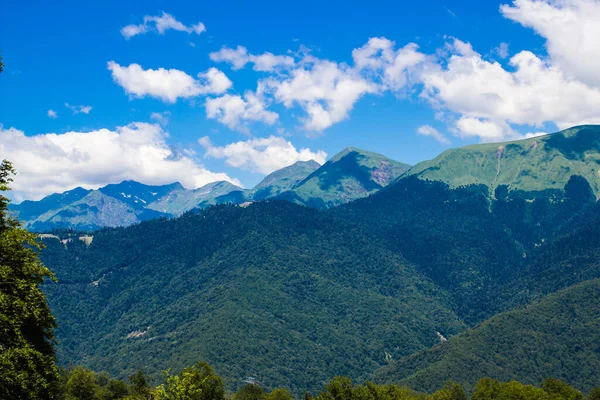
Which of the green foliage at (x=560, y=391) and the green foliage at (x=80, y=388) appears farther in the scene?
the green foliage at (x=560, y=391)

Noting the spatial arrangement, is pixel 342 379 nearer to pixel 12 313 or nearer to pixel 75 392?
pixel 75 392

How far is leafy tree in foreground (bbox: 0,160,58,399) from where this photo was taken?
125ft

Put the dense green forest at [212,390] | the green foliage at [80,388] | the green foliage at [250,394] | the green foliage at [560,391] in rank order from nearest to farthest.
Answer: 1. the dense green forest at [212,390]
2. the green foliage at [80,388]
3. the green foliage at [250,394]
4. the green foliage at [560,391]

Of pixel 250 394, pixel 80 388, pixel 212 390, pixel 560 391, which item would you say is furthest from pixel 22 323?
pixel 560 391

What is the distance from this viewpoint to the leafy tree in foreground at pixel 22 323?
38188mm

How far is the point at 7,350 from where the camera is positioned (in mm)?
38531

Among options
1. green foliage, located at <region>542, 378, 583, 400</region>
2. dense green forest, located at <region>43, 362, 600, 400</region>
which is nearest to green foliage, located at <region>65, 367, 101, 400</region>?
dense green forest, located at <region>43, 362, 600, 400</region>

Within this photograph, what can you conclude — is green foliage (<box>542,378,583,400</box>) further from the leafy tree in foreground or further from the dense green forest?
the leafy tree in foreground

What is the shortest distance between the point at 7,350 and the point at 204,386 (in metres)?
52.6

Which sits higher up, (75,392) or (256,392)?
(75,392)

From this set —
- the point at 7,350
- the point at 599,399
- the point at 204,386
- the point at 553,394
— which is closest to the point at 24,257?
the point at 7,350

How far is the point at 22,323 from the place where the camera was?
42500 mm

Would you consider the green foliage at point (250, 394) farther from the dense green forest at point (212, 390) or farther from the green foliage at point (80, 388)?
the green foliage at point (80, 388)

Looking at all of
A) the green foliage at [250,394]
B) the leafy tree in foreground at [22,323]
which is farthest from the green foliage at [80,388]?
the leafy tree in foreground at [22,323]
